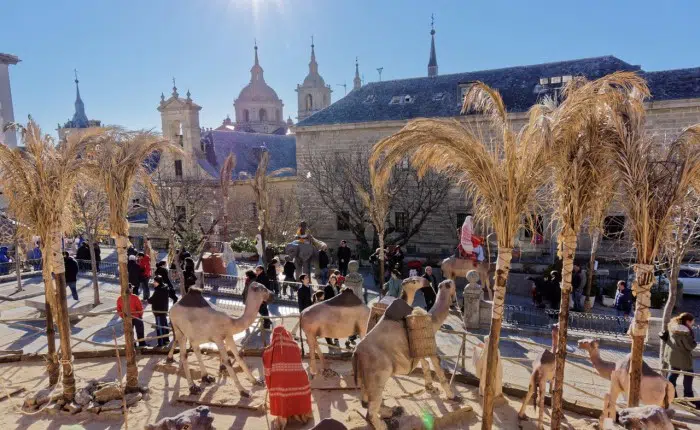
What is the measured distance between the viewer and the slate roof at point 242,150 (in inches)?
1358

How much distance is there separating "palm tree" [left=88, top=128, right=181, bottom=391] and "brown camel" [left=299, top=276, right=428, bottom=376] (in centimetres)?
291

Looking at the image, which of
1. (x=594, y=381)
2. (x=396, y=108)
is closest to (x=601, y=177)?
(x=594, y=381)

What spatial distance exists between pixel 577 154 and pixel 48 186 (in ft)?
23.6

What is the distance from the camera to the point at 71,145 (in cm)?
725

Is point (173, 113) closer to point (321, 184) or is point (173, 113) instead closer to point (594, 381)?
point (321, 184)

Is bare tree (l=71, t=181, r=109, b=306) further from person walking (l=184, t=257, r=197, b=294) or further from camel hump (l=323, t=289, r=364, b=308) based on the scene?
camel hump (l=323, t=289, r=364, b=308)

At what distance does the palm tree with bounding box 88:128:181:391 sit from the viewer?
7266 mm

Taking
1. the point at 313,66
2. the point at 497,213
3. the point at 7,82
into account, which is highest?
the point at 313,66

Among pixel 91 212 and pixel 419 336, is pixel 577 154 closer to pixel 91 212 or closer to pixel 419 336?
pixel 419 336

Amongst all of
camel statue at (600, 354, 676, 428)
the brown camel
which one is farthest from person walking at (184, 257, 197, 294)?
camel statue at (600, 354, 676, 428)

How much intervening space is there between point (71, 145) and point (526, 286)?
15.8 metres

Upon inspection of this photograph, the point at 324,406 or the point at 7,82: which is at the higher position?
the point at 7,82

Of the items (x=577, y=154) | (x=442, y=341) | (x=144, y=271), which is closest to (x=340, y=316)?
(x=442, y=341)

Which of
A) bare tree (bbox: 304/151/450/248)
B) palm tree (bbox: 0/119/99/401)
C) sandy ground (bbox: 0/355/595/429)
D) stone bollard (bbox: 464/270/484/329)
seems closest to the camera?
sandy ground (bbox: 0/355/595/429)
